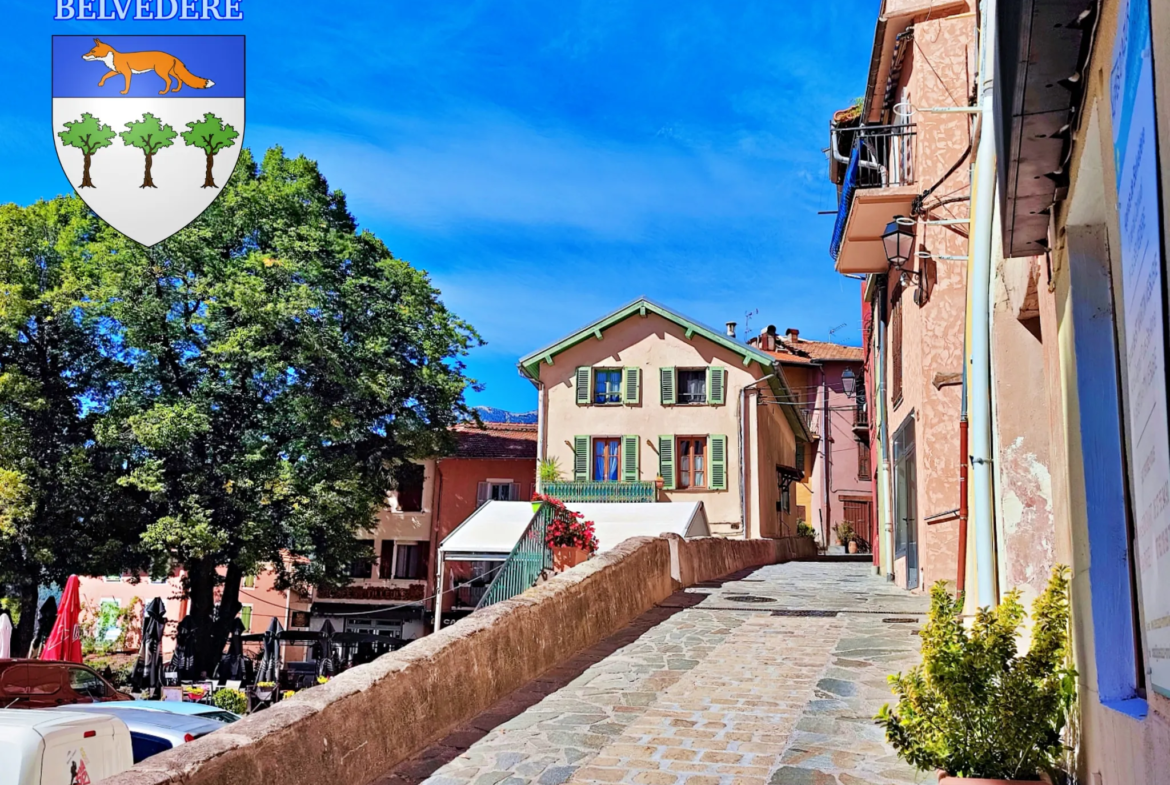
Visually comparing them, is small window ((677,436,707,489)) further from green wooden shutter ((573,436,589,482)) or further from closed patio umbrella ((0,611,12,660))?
closed patio umbrella ((0,611,12,660))

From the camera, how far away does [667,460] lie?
32406 millimetres

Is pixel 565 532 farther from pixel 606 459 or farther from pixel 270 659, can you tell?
pixel 606 459

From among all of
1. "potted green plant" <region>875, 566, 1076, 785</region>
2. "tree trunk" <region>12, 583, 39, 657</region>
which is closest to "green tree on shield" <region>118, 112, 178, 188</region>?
"potted green plant" <region>875, 566, 1076, 785</region>

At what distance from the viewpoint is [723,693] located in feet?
25.7

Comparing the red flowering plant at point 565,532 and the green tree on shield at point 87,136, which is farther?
the red flowering plant at point 565,532

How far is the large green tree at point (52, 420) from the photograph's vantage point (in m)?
24.5

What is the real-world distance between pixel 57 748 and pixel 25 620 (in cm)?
2264

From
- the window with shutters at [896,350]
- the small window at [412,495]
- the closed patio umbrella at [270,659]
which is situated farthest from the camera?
the small window at [412,495]

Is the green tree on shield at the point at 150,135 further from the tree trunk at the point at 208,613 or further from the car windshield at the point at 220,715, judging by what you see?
the tree trunk at the point at 208,613

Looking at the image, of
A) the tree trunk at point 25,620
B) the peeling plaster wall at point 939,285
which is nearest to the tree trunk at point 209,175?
the peeling plaster wall at point 939,285

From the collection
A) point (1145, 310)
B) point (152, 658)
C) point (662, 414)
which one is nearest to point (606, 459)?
point (662, 414)

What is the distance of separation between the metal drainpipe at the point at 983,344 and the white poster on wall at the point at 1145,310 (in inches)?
176

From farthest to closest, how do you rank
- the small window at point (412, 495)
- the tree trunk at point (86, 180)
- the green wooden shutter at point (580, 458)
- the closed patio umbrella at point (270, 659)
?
the small window at point (412, 495)
the green wooden shutter at point (580, 458)
the closed patio umbrella at point (270, 659)
the tree trunk at point (86, 180)

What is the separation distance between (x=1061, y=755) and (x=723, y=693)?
3.42 meters
